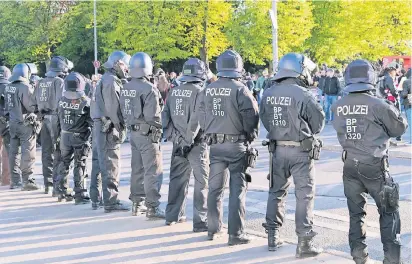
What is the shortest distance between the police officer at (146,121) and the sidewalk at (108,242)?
1.29ft

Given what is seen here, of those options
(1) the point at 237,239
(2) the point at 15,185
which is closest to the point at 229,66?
(1) the point at 237,239

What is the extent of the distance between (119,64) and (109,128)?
91 cm

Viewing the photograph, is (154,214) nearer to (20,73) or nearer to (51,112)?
(51,112)

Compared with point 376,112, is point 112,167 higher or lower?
lower

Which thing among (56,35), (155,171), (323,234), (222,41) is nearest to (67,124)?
(155,171)

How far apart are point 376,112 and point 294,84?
106 cm

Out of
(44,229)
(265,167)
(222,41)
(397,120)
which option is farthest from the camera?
(222,41)

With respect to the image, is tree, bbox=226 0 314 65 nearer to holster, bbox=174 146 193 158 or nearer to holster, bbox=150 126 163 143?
holster, bbox=150 126 163 143

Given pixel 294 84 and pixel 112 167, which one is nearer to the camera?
pixel 294 84

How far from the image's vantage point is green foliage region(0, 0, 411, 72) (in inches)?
1439

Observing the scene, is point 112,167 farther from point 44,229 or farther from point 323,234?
point 323,234

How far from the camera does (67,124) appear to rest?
9.73 m

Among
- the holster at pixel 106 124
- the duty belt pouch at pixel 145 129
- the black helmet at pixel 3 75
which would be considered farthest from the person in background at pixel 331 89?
the duty belt pouch at pixel 145 129

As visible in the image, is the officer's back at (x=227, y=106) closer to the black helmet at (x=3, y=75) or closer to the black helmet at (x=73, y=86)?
the black helmet at (x=73, y=86)
